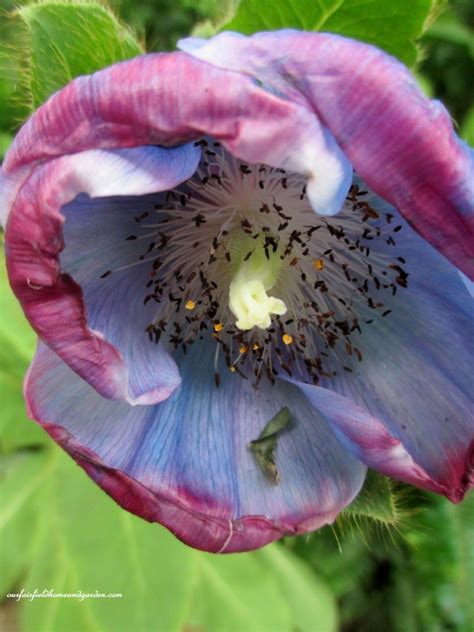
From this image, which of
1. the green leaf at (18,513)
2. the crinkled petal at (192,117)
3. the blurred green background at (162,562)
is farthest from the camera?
the green leaf at (18,513)

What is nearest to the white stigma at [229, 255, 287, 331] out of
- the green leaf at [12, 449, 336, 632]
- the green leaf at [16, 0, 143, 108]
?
the green leaf at [16, 0, 143, 108]

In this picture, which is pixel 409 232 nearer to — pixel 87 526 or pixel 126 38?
pixel 126 38

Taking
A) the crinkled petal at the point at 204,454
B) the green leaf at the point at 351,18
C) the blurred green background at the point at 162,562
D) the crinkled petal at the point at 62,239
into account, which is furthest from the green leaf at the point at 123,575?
the green leaf at the point at 351,18

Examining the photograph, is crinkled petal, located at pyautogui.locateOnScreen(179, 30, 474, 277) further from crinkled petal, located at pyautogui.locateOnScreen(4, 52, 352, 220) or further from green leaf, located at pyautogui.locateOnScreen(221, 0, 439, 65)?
green leaf, located at pyautogui.locateOnScreen(221, 0, 439, 65)

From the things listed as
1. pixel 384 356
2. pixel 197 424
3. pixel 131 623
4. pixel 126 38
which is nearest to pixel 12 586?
pixel 131 623

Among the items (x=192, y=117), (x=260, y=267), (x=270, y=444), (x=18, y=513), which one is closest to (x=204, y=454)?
(x=270, y=444)

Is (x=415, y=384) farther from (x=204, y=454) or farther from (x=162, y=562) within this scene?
(x=162, y=562)

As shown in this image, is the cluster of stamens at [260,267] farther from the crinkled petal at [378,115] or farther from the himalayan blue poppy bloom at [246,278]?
the crinkled petal at [378,115]
